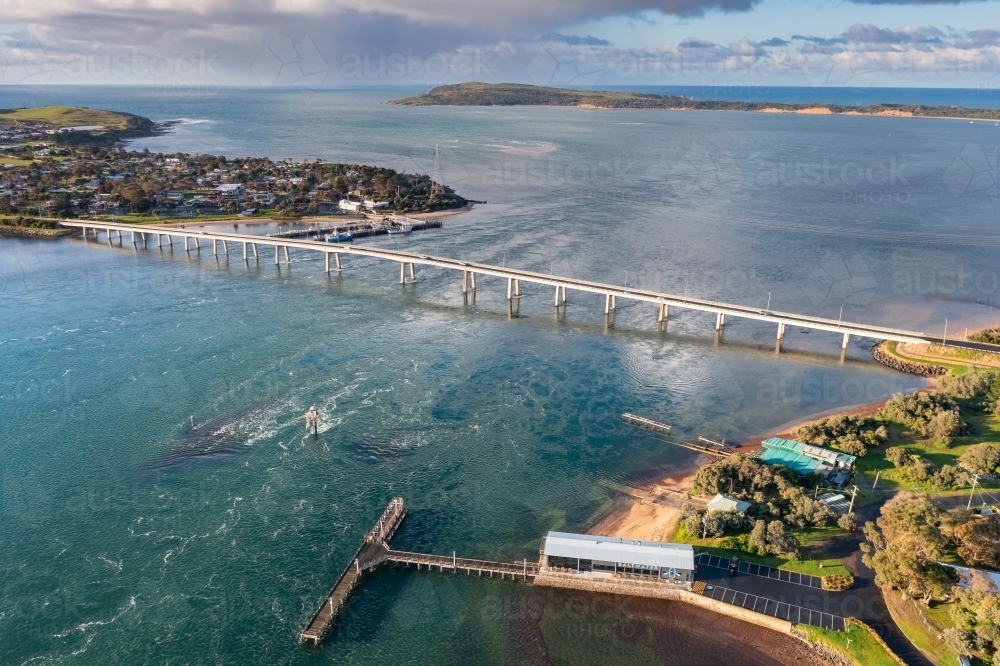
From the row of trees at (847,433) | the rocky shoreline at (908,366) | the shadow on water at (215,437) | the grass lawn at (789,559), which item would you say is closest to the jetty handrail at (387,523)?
the shadow on water at (215,437)

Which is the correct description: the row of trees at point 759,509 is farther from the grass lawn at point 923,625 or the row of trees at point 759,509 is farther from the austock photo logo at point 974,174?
the austock photo logo at point 974,174

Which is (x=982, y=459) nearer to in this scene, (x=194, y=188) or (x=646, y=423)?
(x=646, y=423)

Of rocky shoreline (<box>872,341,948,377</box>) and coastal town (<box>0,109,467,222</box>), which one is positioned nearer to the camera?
rocky shoreline (<box>872,341,948,377</box>)

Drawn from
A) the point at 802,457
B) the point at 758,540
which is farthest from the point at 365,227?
the point at 758,540

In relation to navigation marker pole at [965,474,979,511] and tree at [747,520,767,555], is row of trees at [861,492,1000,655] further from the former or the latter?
tree at [747,520,767,555]

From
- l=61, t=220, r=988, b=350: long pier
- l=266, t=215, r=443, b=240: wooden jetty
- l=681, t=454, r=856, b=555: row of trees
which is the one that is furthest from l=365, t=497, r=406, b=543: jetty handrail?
l=266, t=215, r=443, b=240: wooden jetty

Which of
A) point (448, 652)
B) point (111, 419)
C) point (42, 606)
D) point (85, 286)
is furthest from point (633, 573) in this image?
point (85, 286)
